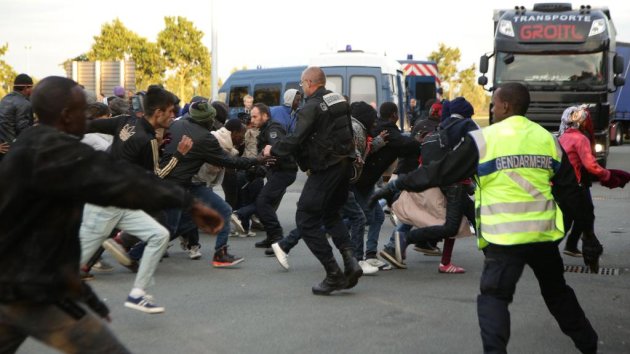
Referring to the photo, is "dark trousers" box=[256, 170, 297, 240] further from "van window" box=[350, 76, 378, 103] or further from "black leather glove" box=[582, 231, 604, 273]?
"van window" box=[350, 76, 378, 103]

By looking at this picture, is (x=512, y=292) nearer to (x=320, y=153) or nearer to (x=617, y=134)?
(x=320, y=153)

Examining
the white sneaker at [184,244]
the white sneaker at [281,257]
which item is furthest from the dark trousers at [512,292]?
the white sneaker at [184,244]

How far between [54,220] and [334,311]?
13.3 ft

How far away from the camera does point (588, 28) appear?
21.1 metres

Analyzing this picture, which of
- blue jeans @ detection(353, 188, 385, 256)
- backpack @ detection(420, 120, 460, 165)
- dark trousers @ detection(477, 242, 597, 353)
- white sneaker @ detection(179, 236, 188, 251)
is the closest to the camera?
dark trousers @ detection(477, 242, 597, 353)

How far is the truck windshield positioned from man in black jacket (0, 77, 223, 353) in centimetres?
1843

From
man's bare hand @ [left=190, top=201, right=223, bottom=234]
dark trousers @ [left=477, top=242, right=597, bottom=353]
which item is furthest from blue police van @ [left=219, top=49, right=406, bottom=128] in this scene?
man's bare hand @ [left=190, top=201, right=223, bottom=234]

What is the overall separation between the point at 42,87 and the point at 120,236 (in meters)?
5.36

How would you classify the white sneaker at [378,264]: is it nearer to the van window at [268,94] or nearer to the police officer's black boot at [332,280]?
the police officer's black boot at [332,280]

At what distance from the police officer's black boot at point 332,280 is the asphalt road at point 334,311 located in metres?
0.10

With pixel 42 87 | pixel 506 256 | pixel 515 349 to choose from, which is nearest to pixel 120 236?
pixel 515 349

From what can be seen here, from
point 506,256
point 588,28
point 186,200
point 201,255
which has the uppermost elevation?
point 588,28

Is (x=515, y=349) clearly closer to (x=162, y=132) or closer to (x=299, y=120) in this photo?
(x=299, y=120)

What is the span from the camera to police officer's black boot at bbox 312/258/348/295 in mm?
7984
